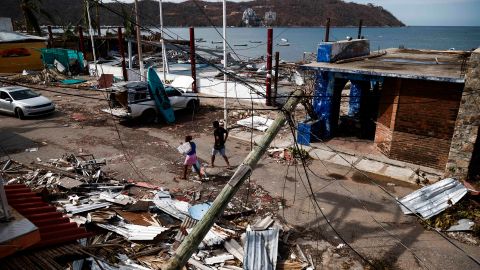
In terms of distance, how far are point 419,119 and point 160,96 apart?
12407mm

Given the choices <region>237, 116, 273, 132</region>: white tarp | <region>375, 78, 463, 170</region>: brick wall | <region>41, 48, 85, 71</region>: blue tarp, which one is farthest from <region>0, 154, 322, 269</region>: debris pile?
<region>41, 48, 85, 71</region>: blue tarp

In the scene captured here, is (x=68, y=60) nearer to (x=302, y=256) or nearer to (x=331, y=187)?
(x=331, y=187)

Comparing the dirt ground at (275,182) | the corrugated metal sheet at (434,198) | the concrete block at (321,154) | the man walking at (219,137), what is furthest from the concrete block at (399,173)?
the man walking at (219,137)

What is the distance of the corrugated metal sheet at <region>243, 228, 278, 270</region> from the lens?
7.66 meters

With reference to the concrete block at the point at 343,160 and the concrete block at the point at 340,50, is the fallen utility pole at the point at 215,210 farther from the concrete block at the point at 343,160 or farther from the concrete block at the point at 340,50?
the concrete block at the point at 340,50

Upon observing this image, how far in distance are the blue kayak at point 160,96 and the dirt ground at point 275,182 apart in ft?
2.15

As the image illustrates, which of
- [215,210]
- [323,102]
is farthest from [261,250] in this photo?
[323,102]

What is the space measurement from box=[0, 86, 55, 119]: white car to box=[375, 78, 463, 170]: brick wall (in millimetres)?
17994

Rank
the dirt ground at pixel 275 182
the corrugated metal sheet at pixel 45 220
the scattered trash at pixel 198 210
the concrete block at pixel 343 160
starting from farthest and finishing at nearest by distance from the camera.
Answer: the concrete block at pixel 343 160 < the scattered trash at pixel 198 210 < the dirt ground at pixel 275 182 < the corrugated metal sheet at pixel 45 220

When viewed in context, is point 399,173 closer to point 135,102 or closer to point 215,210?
point 215,210

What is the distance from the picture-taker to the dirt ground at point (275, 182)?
28.5 feet

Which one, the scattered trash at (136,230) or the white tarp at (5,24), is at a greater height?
the white tarp at (5,24)

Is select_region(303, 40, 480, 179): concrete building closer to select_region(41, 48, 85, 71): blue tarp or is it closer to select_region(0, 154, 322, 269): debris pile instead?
select_region(0, 154, 322, 269): debris pile

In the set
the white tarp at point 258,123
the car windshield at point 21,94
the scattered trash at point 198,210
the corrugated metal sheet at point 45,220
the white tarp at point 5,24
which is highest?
the white tarp at point 5,24
